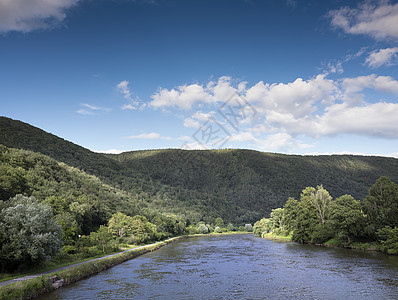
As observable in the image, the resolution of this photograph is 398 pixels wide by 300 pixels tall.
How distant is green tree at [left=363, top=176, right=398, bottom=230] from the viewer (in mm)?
55688

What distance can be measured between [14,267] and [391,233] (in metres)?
59.4

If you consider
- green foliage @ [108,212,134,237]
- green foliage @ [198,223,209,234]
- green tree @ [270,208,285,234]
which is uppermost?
green foliage @ [108,212,134,237]

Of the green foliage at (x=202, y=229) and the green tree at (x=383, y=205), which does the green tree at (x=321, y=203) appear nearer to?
the green tree at (x=383, y=205)

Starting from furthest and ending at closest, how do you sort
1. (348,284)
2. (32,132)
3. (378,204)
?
(32,132) → (378,204) → (348,284)

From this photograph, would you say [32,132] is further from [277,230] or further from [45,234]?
[45,234]

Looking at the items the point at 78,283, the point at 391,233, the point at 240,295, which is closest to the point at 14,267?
the point at 78,283

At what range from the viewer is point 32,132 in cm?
17200

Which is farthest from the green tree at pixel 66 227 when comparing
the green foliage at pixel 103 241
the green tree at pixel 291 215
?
the green tree at pixel 291 215

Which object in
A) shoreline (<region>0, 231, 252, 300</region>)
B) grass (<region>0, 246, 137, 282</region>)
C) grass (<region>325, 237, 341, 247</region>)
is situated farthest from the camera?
grass (<region>325, 237, 341, 247</region>)

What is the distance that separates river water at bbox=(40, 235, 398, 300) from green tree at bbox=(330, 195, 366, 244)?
34.4ft

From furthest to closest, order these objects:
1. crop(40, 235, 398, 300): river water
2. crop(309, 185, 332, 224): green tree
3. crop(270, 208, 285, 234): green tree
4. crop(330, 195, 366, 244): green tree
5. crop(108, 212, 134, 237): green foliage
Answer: crop(270, 208, 285, 234): green tree, crop(309, 185, 332, 224): green tree, crop(108, 212, 134, 237): green foliage, crop(330, 195, 366, 244): green tree, crop(40, 235, 398, 300): river water

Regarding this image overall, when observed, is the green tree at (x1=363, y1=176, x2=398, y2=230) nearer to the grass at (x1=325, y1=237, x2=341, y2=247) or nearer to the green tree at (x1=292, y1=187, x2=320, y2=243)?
the grass at (x1=325, y1=237, x2=341, y2=247)

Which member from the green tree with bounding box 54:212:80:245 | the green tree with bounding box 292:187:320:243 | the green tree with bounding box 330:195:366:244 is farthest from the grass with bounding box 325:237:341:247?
the green tree with bounding box 54:212:80:245

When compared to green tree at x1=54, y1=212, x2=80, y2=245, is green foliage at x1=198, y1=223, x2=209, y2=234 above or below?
below
